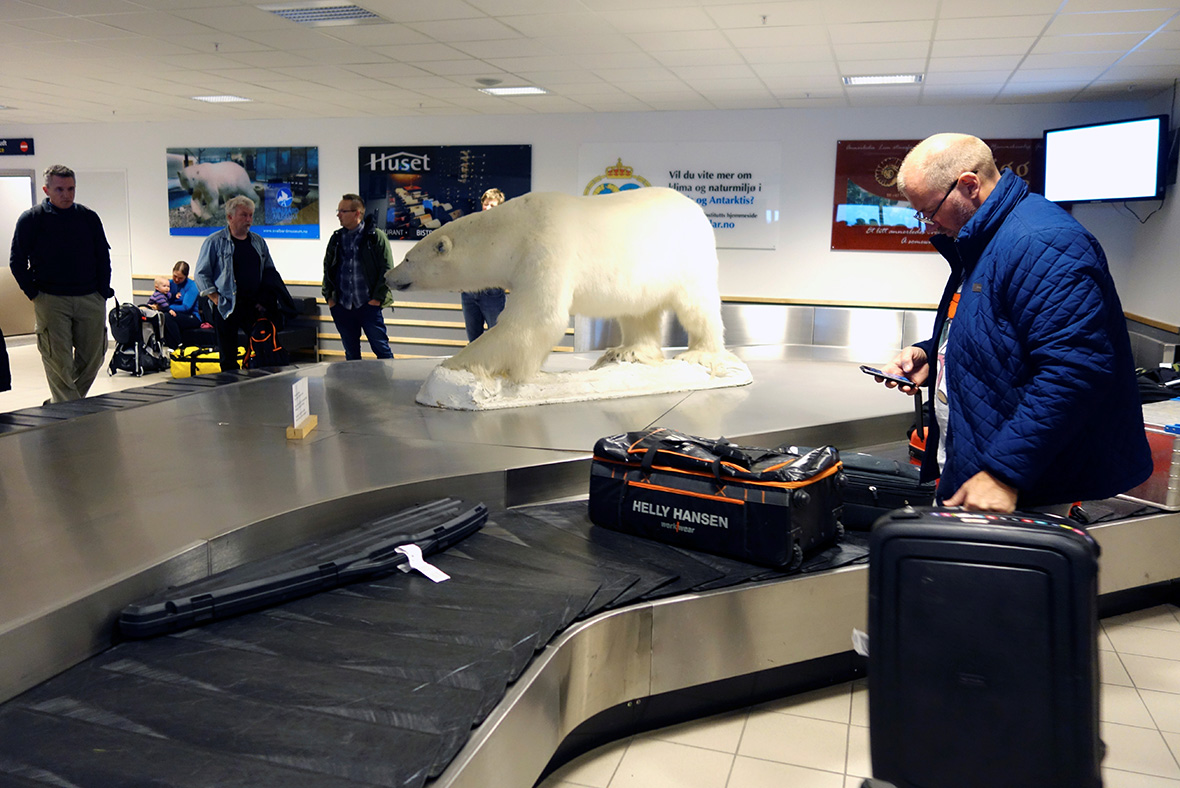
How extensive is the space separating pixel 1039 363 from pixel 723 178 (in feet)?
25.6

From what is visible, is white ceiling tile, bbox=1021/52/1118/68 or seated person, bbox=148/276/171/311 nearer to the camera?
white ceiling tile, bbox=1021/52/1118/68

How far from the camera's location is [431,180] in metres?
10.1

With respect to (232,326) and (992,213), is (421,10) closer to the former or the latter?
(232,326)

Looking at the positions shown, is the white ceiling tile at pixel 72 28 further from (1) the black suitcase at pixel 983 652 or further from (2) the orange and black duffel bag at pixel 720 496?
(1) the black suitcase at pixel 983 652

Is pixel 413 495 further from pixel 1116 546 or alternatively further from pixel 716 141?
pixel 716 141

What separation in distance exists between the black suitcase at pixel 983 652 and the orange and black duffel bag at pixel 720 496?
93 centimetres

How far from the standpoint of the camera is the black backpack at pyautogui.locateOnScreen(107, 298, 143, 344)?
8.77 metres

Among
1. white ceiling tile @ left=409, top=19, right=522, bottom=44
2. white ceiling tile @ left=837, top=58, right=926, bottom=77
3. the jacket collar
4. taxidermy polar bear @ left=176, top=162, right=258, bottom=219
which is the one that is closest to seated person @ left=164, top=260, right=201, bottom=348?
taxidermy polar bear @ left=176, top=162, right=258, bottom=219

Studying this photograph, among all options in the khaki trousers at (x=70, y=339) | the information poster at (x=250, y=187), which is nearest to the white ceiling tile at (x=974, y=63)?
the khaki trousers at (x=70, y=339)

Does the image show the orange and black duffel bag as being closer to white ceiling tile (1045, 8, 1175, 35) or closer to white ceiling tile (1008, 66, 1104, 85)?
white ceiling tile (1045, 8, 1175, 35)

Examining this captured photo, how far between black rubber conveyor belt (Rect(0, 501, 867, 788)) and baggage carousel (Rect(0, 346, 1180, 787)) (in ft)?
0.03

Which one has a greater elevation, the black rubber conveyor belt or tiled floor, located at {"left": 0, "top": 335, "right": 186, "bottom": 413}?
the black rubber conveyor belt

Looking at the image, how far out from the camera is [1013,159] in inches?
329

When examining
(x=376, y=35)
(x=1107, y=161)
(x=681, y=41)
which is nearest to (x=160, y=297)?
(x=376, y=35)
